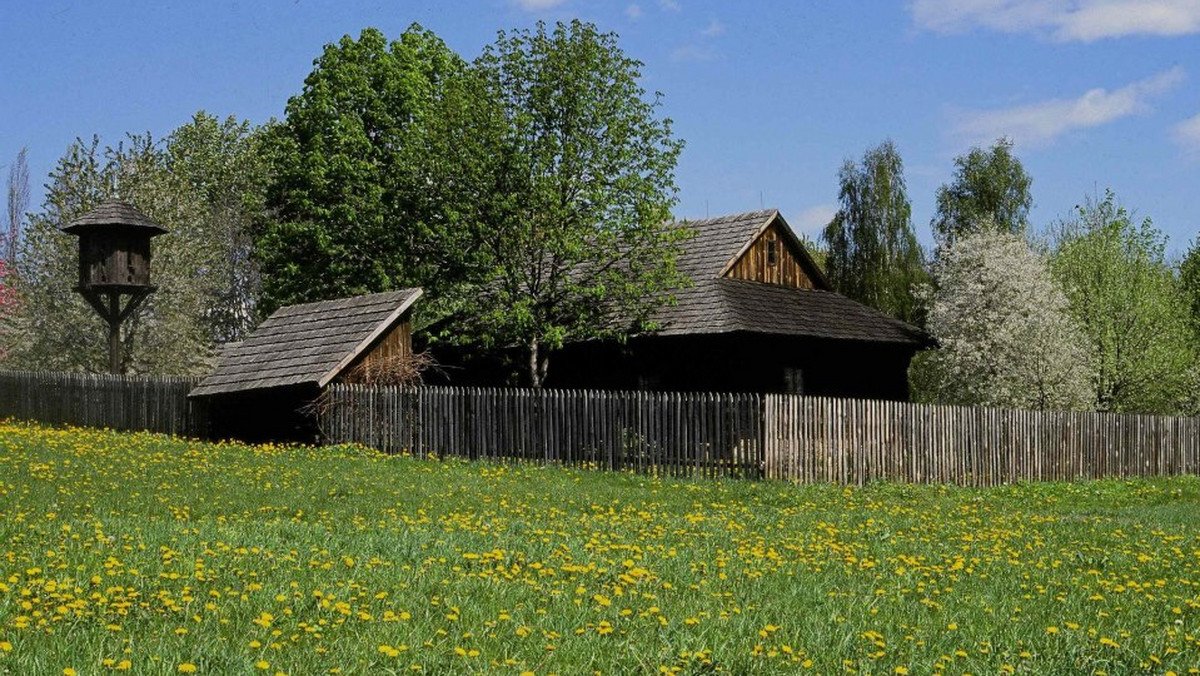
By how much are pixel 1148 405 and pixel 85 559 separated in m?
40.0

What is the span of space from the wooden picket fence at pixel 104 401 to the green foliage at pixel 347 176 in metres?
7.40

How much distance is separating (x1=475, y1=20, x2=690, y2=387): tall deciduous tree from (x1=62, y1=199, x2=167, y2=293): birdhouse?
11.1m

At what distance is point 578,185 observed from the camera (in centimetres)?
3053

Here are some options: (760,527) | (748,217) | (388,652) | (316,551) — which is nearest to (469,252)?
(748,217)

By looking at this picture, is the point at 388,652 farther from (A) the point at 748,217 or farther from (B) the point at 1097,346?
(B) the point at 1097,346

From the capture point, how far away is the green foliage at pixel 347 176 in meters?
38.3

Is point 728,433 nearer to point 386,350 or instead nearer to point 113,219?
point 386,350

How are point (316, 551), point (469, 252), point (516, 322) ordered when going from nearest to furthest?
point (316, 551) → point (516, 322) → point (469, 252)

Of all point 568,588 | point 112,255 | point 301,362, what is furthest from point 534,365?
point 568,588

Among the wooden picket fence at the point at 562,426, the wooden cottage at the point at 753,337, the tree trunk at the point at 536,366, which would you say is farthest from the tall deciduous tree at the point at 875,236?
the wooden picket fence at the point at 562,426

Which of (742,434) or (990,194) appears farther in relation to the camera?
(990,194)

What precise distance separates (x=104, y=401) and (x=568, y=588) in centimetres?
2902

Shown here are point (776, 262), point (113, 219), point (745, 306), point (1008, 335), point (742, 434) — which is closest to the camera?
point (742, 434)

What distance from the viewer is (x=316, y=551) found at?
391 inches
